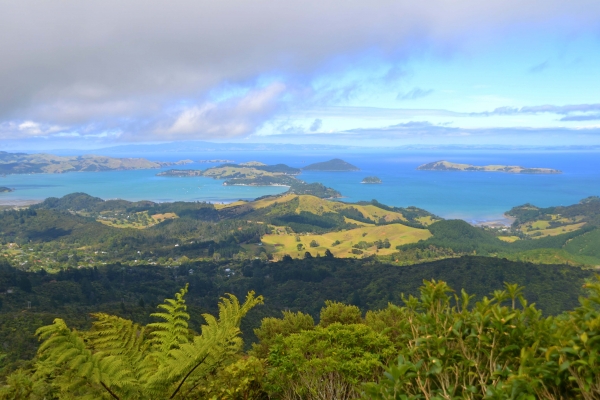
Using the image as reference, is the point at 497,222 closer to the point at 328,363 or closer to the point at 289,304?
the point at 289,304

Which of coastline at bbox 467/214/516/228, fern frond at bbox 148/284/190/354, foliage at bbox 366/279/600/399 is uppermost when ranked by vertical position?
foliage at bbox 366/279/600/399

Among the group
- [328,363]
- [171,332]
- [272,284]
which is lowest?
[272,284]

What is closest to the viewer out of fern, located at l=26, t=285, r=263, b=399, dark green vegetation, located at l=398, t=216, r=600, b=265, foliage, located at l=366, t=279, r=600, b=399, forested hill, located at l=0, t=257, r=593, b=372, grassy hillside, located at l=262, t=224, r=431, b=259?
foliage, located at l=366, t=279, r=600, b=399

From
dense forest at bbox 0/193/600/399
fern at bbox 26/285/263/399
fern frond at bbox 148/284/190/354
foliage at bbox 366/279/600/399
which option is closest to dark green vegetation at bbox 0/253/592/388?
dense forest at bbox 0/193/600/399

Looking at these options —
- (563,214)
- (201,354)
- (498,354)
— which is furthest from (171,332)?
(563,214)

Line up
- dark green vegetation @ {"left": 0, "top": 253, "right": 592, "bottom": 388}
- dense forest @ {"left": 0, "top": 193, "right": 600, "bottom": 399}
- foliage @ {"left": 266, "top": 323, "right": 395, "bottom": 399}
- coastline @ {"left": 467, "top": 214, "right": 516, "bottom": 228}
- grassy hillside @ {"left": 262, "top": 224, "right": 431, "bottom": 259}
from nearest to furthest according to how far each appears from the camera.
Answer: dense forest @ {"left": 0, "top": 193, "right": 600, "bottom": 399}
foliage @ {"left": 266, "top": 323, "right": 395, "bottom": 399}
dark green vegetation @ {"left": 0, "top": 253, "right": 592, "bottom": 388}
grassy hillside @ {"left": 262, "top": 224, "right": 431, "bottom": 259}
coastline @ {"left": 467, "top": 214, "right": 516, "bottom": 228}

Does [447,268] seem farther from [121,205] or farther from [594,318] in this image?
[121,205]

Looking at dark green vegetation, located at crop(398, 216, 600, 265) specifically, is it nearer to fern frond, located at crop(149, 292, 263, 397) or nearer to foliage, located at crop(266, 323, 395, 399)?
foliage, located at crop(266, 323, 395, 399)

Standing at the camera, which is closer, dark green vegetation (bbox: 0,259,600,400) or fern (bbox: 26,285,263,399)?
dark green vegetation (bbox: 0,259,600,400)

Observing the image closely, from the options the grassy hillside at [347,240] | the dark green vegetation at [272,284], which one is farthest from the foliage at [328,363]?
the grassy hillside at [347,240]

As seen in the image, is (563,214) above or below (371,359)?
below

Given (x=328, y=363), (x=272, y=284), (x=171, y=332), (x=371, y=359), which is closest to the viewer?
(x=371, y=359)
